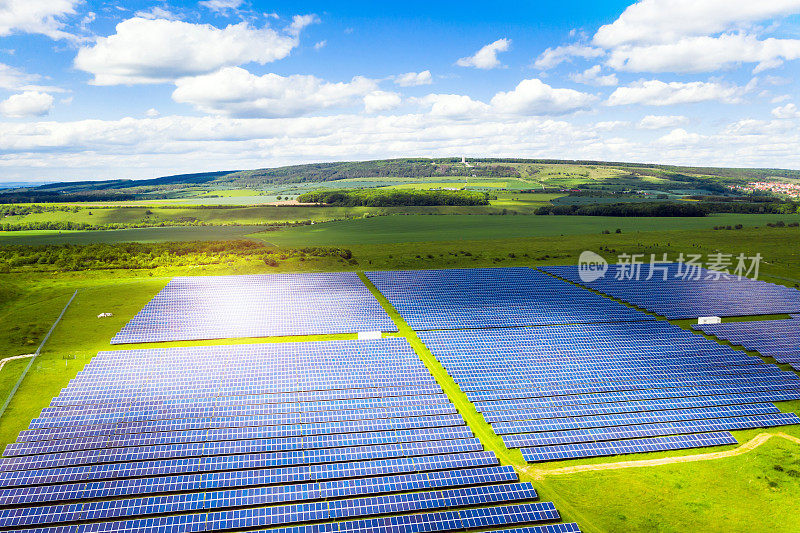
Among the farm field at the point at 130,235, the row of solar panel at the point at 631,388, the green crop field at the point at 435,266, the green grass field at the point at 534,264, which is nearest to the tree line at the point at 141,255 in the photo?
the green crop field at the point at 435,266

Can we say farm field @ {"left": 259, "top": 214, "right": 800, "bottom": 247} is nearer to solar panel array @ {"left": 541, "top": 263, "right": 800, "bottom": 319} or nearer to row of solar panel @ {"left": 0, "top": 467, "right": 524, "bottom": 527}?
solar panel array @ {"left": 541, "top": 263, "right": 800, "bottom": 319}

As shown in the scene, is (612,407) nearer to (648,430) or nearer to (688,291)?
(648,430)

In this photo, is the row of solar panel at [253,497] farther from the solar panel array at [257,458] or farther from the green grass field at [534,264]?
the green grass field at [534,264]

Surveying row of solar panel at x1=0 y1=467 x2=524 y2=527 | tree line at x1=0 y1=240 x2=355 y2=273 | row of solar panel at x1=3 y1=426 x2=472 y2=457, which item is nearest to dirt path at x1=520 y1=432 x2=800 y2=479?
row of solar panel at x1=0 y1=467 x2=524 y2=527

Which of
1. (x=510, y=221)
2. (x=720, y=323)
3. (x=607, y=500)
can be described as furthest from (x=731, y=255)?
(x=607, y=500)

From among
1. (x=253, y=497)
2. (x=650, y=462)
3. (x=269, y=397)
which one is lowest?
(x=650, y=462)

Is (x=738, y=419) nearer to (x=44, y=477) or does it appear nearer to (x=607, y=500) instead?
(x=607, y=500)

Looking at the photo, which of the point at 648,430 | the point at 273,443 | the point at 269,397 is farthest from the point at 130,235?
the point at 648,430
